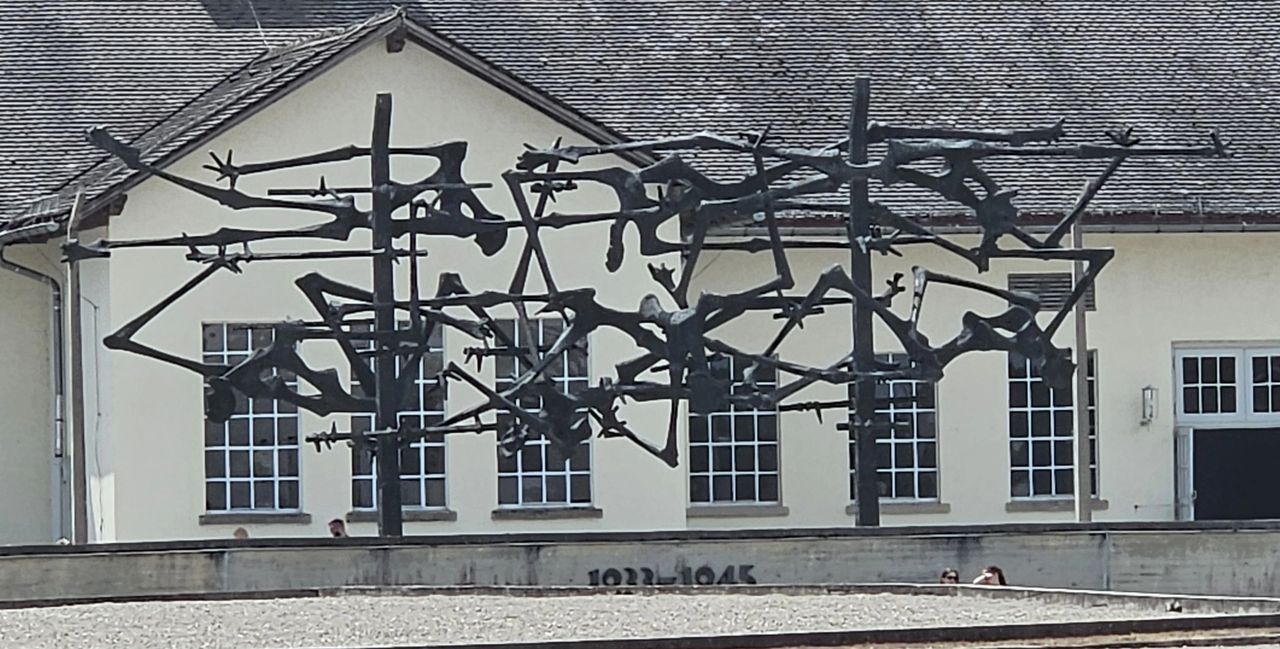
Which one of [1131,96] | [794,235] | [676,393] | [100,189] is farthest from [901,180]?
[1131,96]

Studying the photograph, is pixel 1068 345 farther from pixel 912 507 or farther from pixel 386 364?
pixel 386 364

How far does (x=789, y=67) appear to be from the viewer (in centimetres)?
3275

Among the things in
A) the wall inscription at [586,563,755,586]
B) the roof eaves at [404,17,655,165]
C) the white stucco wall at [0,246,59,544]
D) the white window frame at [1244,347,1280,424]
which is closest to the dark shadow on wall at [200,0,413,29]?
the white stucco wall at [0,246,59,544]

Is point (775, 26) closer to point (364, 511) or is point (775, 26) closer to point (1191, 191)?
point (1191, 191)

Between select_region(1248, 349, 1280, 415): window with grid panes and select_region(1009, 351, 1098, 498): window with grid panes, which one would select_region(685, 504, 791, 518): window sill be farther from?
select_region(1248, 349, 1280, 415): window with grid panes

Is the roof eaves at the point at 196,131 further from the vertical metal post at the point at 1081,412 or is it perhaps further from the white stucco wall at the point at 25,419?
the vertical metal post at the point at 1081,412

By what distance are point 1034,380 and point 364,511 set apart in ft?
22.7

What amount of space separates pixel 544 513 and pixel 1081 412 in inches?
206

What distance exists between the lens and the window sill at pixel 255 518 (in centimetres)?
2797

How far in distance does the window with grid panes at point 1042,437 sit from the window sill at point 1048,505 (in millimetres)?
102

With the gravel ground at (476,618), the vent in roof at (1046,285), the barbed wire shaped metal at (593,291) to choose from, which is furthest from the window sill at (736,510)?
the gravel ground at (476,618)

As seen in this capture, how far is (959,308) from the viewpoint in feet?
99.4

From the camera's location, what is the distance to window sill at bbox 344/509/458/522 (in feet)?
93.1

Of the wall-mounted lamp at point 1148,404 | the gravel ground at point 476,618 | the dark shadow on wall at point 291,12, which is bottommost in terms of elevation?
the gravel ground at point 476,618
